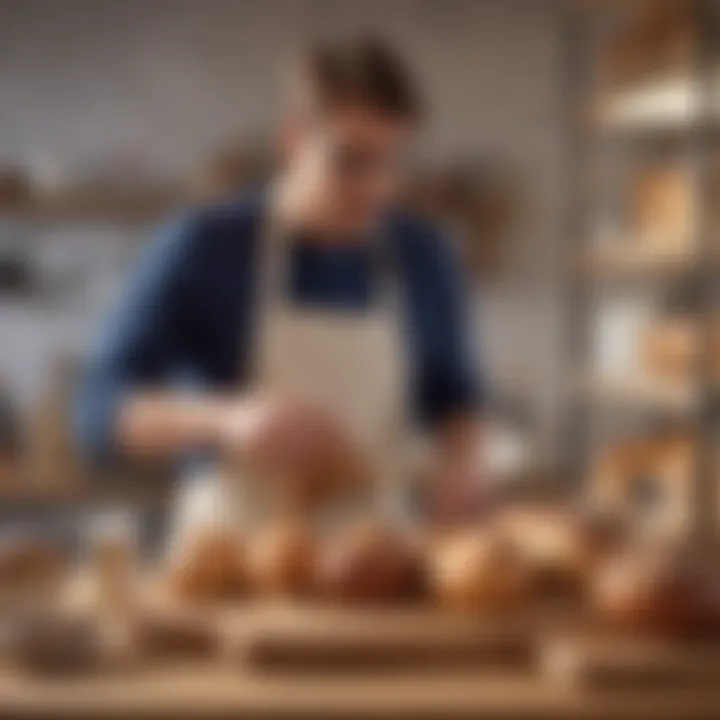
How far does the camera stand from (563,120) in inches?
28.9

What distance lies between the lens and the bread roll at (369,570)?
2.17ft

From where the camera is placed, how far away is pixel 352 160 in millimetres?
735

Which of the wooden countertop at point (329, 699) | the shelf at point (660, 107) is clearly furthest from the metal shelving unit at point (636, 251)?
the wooden countertop at point (329, 699)

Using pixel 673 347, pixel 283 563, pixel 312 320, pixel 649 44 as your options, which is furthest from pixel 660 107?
pixel 283 563

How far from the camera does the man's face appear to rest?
729mm

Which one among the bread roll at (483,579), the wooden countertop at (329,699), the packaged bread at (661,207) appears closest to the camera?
the wooden countertop at (329,699)

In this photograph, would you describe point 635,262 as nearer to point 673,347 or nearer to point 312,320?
point 673,347

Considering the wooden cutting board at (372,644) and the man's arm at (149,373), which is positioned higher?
the man's arm at (149,373)

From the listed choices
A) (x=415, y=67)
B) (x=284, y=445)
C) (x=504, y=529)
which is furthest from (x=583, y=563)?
(x=415, y=67)

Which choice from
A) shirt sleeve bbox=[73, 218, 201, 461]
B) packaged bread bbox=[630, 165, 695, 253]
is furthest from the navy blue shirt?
packaged bread bbox=[630, 165, 695, 253]

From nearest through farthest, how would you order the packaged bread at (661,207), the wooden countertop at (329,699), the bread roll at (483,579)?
the wooden countertop at (329,699)
the bread roll at (483,579)
the packaged bread at (661,207)

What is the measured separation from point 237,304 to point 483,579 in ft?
0.69

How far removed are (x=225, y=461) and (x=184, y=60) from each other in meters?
0.22

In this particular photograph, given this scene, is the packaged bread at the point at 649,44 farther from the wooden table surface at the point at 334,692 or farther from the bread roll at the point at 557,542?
the wooden table surface at the point at 334,692
